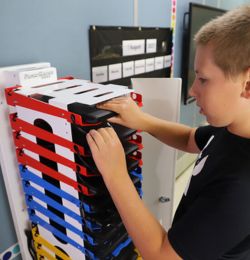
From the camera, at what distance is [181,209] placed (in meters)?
0.75

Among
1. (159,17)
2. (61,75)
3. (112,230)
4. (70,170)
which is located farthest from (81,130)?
(159,17)

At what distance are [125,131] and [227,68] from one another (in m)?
0.31

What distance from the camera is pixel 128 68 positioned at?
131 cm

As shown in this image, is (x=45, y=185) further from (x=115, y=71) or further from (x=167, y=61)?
(x=167, y=61)

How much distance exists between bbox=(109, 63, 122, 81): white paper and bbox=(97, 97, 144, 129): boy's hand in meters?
0.43

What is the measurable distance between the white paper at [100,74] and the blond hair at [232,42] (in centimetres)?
58

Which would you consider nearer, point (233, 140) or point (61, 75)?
point (233, 140)

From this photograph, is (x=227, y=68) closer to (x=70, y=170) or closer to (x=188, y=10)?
(x=70, y=170)

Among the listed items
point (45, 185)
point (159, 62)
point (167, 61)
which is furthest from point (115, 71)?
point (45, 185)

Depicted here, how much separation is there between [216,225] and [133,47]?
1002 mm

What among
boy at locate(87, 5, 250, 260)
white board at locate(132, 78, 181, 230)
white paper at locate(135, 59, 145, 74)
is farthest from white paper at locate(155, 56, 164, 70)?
boy at locate(87, 5, 250, 260)

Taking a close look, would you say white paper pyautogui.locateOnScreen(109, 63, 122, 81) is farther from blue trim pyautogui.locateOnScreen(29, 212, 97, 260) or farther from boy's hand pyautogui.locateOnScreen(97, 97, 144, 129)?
blue trim pyautogui.locateOnScreen(29, 212, 97, 260)

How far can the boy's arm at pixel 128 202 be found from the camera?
1.94 ft

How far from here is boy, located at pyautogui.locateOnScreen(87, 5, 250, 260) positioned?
1.82 feet
